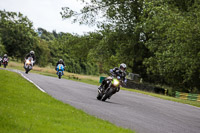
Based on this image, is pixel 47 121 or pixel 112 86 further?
pixel 112 86

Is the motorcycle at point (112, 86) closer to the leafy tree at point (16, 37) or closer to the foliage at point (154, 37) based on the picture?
the foliage at point (154, 37)

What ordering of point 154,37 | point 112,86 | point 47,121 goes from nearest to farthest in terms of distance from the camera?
1. point 47,121
2. point 112,86
3. point 154,37

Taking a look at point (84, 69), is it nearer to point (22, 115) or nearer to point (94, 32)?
point (94, 32)

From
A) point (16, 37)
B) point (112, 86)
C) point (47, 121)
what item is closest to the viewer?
point (47, 121)

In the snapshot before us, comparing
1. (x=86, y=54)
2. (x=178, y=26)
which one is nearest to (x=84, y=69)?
(x=86, y=54)

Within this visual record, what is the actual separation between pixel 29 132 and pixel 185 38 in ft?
90.2

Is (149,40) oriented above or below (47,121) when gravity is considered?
above

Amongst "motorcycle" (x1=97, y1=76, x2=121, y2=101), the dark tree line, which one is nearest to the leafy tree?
the dark tree line

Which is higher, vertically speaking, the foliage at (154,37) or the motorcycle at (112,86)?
the foliage at (154,37)

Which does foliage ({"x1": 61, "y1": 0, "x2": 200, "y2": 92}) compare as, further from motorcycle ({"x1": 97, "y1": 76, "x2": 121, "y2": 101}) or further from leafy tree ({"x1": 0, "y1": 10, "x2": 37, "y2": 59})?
leafy tree ({"x1": 0, "y1": 10, "x2": 37, "y2": 59})

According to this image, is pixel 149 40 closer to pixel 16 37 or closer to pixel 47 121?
pixel 47 121

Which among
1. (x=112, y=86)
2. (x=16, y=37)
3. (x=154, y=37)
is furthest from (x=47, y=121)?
(x=16, y=37)

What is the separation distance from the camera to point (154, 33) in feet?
Answer: 129

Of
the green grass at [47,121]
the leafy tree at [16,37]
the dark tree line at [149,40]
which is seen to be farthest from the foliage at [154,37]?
the leafy tree at [16,37]
